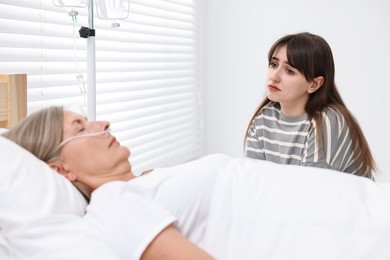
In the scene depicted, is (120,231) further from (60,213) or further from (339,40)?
(339,40)

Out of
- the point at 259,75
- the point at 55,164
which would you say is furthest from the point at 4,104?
the point at 259,75

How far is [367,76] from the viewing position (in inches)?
118

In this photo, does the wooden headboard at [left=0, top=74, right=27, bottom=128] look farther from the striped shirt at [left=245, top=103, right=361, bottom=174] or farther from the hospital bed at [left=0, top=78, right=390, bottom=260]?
the striped shirt at [left=245, top=103, right=361, bottom=174]

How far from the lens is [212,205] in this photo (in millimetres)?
1050

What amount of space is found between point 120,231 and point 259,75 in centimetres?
248

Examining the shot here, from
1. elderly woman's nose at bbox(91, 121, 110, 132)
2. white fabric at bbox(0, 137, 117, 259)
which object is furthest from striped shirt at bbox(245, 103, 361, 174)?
white fabric at bbox(0, 137, 117, 259)

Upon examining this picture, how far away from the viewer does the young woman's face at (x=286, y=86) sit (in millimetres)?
1938

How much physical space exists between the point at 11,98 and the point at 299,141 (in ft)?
3.58

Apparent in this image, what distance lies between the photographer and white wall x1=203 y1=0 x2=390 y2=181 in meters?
2.96

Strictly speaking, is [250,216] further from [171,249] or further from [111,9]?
[111,9]

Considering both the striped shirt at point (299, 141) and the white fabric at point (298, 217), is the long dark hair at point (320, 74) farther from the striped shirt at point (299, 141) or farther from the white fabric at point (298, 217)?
the white fabric at point (298, 217)

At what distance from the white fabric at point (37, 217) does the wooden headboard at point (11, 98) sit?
0.45 m

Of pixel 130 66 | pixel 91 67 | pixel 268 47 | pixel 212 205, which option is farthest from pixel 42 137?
pixel 268 47

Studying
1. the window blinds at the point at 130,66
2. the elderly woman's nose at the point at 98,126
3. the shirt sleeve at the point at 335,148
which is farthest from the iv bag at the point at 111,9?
the shirt sleeve at the point at 335,148
